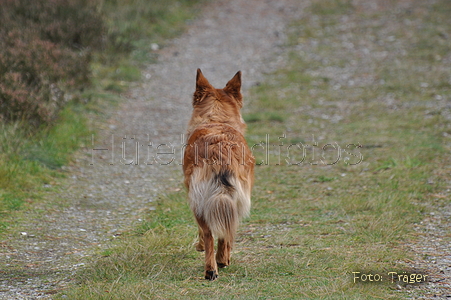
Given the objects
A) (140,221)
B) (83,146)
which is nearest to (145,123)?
(83,146)

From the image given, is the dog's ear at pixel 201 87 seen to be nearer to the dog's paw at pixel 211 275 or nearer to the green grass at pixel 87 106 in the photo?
the dog's paw at pixel 211 275

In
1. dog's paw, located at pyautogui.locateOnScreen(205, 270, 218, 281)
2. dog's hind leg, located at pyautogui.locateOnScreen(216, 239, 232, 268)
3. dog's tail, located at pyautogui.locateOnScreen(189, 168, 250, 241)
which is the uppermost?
dog's tail, located at pyautogui.locateOnScreen(189, 168, 250, 241)

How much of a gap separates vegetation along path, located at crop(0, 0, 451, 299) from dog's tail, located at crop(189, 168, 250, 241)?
455 mm

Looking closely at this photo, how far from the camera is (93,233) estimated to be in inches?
→ 205

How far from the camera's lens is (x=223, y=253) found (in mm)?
4203

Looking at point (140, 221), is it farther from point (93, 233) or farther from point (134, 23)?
point (134, 23)

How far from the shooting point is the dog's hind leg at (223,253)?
13.7 feet

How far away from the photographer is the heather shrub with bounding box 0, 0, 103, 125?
7.38 metres

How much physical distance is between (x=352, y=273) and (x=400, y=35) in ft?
38.6

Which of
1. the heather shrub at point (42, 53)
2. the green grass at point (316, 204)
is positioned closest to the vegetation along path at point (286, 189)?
the green grass at point (316, 204)

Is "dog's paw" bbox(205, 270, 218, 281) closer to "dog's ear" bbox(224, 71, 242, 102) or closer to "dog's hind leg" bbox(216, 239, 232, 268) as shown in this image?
"dog's hind leg" bbox(216, 239, 232, 268)

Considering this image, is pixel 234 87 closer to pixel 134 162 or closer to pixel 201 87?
pixel 201 87

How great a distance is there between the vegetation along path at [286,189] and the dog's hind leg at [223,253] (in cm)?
11

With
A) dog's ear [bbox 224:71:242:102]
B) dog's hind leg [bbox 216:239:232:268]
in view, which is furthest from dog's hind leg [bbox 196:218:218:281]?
dog's ear [bbox 224:71:242:102]
